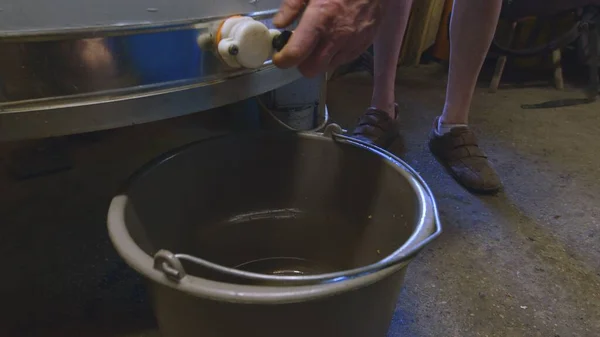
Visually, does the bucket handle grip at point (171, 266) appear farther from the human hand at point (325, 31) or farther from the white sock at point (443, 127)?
the white sock at point (443, 127)

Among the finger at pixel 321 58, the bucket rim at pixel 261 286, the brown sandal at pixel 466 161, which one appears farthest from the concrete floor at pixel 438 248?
the finger at pixel 321 58

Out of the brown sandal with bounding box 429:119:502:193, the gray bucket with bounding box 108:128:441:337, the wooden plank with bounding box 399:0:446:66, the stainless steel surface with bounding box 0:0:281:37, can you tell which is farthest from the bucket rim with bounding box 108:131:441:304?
the wooden plank with bounding box 399:0:446:66

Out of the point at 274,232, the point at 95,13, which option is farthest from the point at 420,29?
the point at 95,13

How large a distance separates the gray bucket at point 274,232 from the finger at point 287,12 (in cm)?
19

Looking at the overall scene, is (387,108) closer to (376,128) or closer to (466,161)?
(376,128)

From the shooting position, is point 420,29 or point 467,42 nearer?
point 467,42

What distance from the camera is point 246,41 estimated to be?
464mm

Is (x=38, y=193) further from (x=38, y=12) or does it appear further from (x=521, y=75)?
(x=521, y=75)

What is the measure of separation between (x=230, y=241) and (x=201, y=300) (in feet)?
1.04

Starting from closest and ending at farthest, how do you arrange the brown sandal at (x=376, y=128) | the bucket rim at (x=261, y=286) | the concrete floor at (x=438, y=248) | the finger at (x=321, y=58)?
the bucket rim at (x=261, y=286) → the finger at (x=321, y=58) → the concrete floor at (x=438, y=248) → the brown sandal at (x=376, y=128)

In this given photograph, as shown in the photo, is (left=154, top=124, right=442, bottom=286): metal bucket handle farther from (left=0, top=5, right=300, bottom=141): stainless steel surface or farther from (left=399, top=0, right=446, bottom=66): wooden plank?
(left=399, top=0, right=446, bottom=66): wooden plank

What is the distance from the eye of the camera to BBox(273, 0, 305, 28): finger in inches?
20.5

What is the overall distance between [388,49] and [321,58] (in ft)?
1.90

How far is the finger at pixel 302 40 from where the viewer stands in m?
0.47
